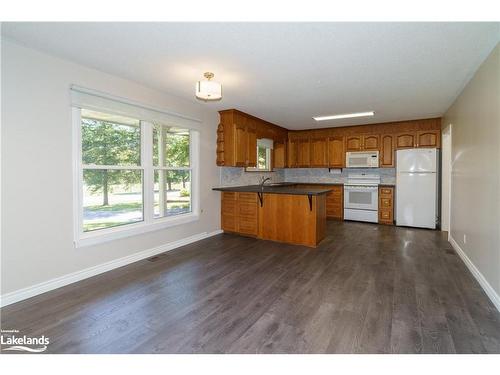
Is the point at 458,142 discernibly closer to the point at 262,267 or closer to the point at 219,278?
the point at 262,267

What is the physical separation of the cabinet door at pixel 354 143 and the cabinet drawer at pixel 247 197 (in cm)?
315

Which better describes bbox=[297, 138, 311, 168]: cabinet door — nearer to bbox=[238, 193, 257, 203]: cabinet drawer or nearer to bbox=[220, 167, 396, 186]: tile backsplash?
bbox=[220, 167, 396, 186]: tile backsplash

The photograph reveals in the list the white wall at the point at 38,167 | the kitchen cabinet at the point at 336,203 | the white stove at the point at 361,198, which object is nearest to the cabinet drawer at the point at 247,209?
the white wall at the point at 38,167

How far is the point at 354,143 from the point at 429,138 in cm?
152

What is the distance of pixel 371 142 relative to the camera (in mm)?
6152

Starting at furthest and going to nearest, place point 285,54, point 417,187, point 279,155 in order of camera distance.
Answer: point 279,155
point 417,187
point 285,54

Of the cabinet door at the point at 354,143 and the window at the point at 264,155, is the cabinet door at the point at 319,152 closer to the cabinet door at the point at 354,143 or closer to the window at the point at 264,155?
the cabinet door at the point at 354,143

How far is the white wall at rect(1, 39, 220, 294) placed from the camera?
7.66 ft

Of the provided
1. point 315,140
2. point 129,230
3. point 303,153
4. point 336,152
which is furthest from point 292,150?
point 129,230

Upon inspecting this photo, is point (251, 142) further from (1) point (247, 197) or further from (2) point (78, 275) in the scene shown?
(2) point (78, 275)

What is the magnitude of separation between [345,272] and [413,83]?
2.59 metres

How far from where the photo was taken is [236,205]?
4.91 metres

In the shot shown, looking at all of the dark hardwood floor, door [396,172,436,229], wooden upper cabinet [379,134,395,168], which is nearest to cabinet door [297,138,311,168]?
wooden upper cabinet [379,134,395,168]

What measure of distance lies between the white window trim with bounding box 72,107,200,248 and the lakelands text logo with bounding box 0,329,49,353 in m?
1.08
